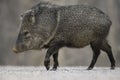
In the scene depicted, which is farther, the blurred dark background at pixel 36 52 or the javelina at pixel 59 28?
the blurred dark background at pixel 36 52

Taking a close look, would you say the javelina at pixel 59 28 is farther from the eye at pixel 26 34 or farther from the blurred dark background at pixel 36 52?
the blurred dark background at pixel 36 52

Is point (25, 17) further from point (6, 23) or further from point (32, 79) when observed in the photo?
point (6, 23)

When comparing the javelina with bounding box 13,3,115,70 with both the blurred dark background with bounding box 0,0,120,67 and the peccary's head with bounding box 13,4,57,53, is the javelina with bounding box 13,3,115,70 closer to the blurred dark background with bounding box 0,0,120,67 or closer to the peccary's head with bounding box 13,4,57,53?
the peccary's head with bounding box 13,4,57,53

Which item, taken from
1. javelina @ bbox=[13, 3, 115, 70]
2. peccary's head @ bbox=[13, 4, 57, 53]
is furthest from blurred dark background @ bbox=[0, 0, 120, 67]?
peccary's head @ bbox=[13, 4, 57, 53]

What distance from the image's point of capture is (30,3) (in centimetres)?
1580

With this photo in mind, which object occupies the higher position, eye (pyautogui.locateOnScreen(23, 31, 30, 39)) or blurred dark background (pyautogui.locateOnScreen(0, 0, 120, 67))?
eye (pyautogui.locateOnScreen(23, 31, 30, 39))

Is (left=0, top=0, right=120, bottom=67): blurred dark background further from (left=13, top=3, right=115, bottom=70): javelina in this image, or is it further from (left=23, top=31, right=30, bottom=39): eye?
(left=23, top=31, right=30, bottom=39): eye

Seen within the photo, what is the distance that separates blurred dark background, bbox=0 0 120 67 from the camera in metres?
15.2

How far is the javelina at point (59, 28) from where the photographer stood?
30.0 feet

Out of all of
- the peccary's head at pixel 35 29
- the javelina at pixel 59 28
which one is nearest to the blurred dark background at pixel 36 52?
the javelina at pixel 59 28

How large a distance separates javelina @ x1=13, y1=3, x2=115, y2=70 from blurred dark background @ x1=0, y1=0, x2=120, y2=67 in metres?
5.58

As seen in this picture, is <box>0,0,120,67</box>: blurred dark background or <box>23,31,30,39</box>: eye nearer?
<box>23,31,30,39</box>: eye

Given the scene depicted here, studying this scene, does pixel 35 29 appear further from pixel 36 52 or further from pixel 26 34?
A: pixel 36 52

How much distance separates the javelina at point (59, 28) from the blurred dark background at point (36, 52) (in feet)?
18.3
